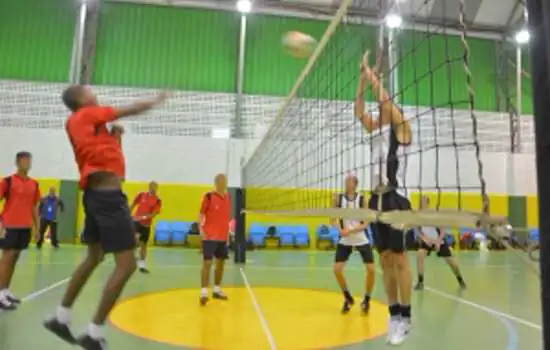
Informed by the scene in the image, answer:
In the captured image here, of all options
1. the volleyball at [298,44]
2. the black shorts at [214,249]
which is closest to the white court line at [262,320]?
the black shorts at [214,249]

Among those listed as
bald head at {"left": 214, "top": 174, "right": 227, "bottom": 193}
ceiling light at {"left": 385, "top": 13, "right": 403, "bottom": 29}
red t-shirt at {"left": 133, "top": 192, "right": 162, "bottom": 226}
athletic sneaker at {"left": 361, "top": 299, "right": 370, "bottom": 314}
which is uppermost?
ceiling light at {"left": 385, "top": 13, "right": 403, "bottom": 29}

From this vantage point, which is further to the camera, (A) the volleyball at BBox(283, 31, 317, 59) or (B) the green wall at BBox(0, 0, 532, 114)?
(B) the green wall at BBox(0, 0, 532, 114)

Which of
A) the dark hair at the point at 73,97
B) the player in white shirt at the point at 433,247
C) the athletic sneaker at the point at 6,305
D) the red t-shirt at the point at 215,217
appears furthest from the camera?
the player in white shirt at the point at 433,247

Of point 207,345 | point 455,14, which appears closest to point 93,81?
point 455,14

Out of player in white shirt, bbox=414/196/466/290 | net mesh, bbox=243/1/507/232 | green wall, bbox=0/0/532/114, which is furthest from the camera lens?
green wall, bbox=0/0/532/114

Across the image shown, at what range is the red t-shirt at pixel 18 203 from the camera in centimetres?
513

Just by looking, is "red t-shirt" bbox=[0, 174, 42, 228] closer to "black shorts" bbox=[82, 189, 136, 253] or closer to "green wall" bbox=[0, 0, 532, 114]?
"black shorts" bbox=[82, 189, 136, 253]

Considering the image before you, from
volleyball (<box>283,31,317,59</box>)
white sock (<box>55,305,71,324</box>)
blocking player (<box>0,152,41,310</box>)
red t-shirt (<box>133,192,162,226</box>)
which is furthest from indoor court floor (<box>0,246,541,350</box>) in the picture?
volleyball (<box>283,31,317,59</box>)

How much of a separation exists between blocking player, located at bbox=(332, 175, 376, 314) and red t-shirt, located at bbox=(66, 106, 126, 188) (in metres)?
3.19

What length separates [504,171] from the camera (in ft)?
56.6

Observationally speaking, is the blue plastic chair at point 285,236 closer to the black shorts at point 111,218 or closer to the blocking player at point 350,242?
the blocking player at point 350,242

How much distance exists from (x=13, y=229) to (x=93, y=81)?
38.5ft

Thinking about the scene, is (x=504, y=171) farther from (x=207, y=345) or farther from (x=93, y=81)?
(x=207, y=345)

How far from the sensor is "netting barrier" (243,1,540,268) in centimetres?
288
